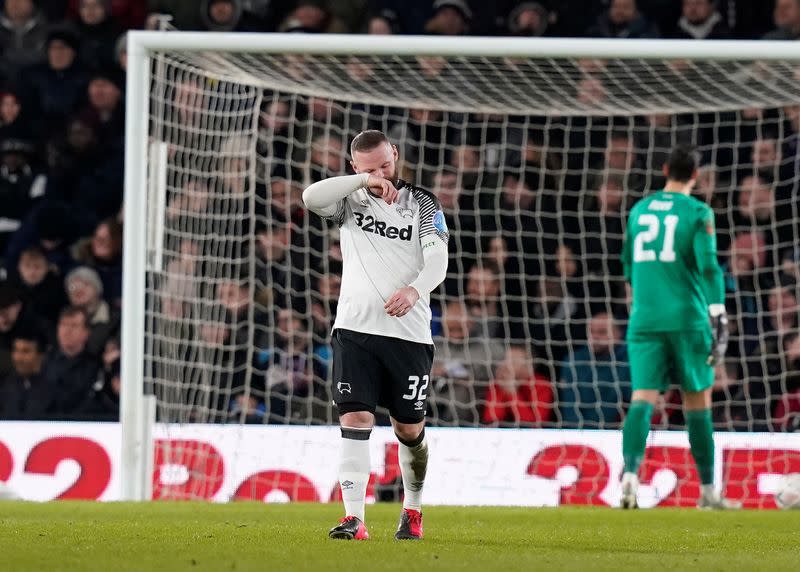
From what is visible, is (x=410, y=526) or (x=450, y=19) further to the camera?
(x=450, y=19)

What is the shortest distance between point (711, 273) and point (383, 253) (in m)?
2.60

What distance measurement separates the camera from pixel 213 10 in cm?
1186

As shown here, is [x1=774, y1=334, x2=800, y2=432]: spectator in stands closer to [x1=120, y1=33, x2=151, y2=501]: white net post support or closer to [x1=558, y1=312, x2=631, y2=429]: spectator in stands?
[x1=558, y1=312, x2=631, y2=429]: spectator in stands

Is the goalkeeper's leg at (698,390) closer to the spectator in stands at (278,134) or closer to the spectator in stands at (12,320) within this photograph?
the spectator in stands at (278,134)

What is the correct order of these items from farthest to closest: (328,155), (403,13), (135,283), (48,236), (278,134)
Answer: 1. (403,13)
2. (48,236)
3. (278,134)
4. (328,155)
5. (135,283)

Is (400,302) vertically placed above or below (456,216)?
below

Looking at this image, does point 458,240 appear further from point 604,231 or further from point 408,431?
point 408,431

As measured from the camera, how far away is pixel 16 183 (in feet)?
37.7

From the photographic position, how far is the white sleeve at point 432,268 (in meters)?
4.96

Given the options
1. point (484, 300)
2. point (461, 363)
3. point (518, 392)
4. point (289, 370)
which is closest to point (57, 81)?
point (289, 370)

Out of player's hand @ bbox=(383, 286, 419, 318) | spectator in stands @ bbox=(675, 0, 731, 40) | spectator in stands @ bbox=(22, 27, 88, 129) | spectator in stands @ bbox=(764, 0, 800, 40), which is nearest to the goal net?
spectator in stands @ bbox=(675, 0, 731, 40)

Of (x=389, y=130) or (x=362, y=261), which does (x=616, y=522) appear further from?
(x=389, y=130)

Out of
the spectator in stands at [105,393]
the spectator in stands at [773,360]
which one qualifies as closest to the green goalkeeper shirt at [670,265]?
the spectator in stands at [773,360]

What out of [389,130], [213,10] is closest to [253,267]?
[389,130]
